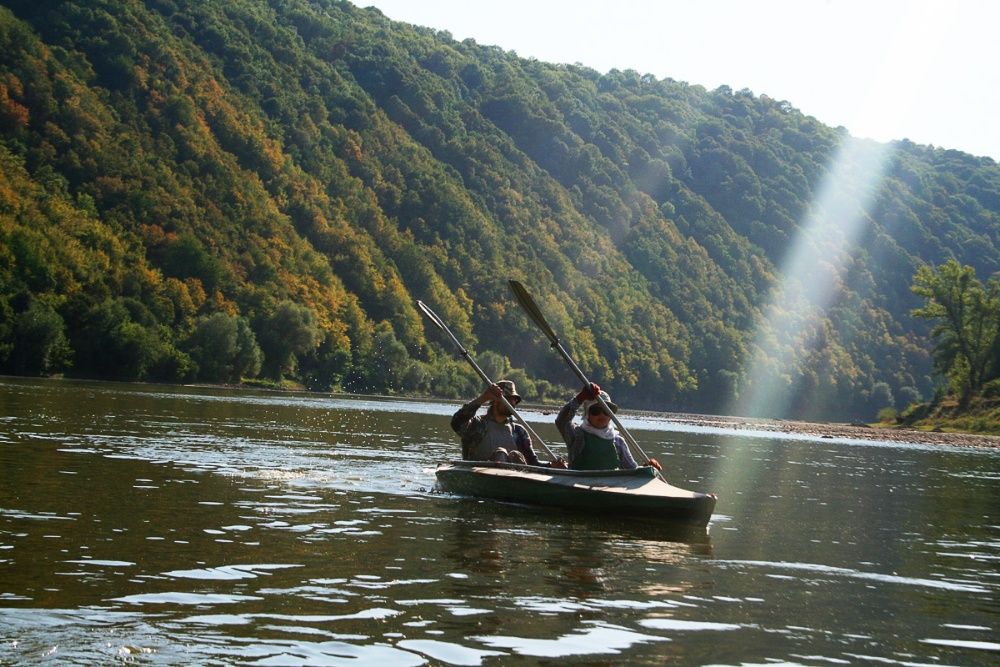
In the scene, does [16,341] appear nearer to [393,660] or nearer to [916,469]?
[916,469]

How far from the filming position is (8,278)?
95.5 metres

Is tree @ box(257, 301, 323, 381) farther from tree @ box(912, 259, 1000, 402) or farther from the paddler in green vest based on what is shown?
the paddler in green vest

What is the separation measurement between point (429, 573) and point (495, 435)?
11.0 m

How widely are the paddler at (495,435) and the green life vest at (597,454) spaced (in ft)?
7.57

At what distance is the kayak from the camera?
1950cm

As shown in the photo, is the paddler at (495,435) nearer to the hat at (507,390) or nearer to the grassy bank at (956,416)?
the hat at (507,390)

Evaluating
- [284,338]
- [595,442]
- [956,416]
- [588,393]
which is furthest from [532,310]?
[284,338]

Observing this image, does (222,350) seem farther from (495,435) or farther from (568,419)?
(568,419)

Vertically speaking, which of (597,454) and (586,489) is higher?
(597,454)

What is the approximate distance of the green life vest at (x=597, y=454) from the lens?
852 inches

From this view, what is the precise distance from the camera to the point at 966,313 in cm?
10806

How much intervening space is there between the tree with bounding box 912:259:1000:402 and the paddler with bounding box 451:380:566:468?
89.1 metres

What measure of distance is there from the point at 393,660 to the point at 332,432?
35.0m

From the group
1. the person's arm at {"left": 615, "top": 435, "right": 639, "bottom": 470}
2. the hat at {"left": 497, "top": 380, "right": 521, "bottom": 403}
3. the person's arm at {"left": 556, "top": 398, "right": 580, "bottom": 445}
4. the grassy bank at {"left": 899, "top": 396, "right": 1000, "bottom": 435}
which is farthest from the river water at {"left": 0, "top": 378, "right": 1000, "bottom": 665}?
the grassy bank at {"left": 899, "top": 396, "right": 1000, "bottom": 435}
